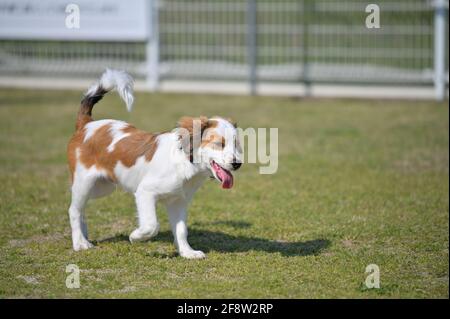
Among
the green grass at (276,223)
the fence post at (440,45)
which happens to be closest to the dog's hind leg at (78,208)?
the green grass at (276,223)

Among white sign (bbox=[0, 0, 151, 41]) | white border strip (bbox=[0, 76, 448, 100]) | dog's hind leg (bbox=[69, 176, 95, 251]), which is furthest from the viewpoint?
white sign (bbox=[0, 0, 151, 41])

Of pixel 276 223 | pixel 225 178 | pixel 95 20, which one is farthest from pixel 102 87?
pixel 95 20

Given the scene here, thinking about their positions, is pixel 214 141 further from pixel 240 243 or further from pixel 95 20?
pixel 95 20

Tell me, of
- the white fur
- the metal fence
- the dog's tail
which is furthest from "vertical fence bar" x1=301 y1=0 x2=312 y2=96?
the white fur

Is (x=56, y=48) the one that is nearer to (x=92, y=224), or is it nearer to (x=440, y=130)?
(x=440, y=130)

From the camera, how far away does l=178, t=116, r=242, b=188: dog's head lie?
221 inches

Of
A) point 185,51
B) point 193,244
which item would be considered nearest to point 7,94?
point 185,51

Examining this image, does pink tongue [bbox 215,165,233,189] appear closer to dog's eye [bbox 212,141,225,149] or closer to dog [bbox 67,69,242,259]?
dog [bbox 67,69,242,259]

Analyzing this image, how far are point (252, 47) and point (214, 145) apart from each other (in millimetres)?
11473

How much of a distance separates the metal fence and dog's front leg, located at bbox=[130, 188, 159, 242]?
10996 millimetres

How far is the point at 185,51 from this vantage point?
57.3ft

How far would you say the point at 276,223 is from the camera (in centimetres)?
740

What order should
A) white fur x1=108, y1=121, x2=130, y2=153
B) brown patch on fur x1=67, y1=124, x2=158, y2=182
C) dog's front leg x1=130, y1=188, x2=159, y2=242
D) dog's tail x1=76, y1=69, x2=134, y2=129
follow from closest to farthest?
dog's front leg x1=130, y1=188, x2=159, y2=242, brown patch on fur x1=67, y1=124, x2=158, y2=182, white fur x1=108, y1=121, x2=130, y2=153, dog's tail x1=76, y1=69, x2=134, y2=129

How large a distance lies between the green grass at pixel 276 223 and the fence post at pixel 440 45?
99.0 inches
